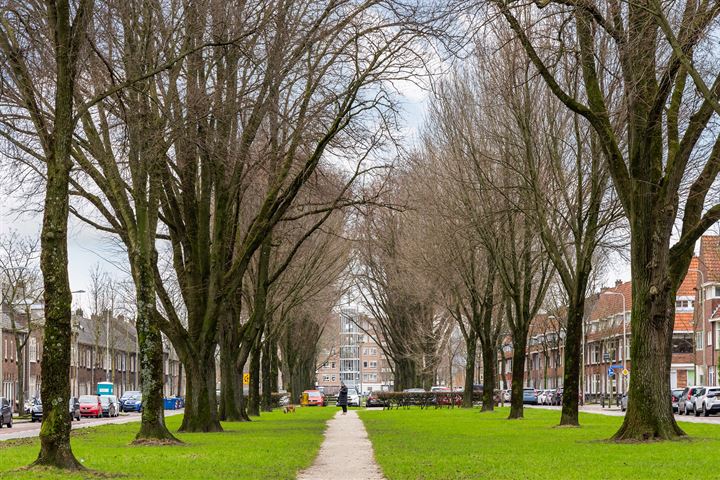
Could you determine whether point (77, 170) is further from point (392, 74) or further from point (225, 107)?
point (392, 74)

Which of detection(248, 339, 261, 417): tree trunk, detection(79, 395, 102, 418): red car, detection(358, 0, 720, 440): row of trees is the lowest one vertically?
detection(79, 395, 102, 418): red car

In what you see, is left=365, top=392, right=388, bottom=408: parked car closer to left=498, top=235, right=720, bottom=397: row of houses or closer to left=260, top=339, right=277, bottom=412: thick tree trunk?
left=498, top=235, right=720, bottom=397: row of houses

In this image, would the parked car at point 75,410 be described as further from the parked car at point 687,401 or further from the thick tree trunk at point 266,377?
the parked car at point 687,401

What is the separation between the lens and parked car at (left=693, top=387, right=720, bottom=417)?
55938 mm

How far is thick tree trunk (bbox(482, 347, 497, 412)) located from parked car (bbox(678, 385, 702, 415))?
1295 centimetres

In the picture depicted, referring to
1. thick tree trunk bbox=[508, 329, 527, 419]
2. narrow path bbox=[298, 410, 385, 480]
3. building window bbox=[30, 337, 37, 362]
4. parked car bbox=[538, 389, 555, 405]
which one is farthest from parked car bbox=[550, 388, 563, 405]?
narrow path bbox=[298, 410, 385, 480]

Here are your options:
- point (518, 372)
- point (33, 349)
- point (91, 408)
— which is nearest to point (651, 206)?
point (518, 372)

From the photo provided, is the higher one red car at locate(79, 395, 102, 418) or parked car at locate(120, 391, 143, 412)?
red car at locate(79, 395, 102, 418)

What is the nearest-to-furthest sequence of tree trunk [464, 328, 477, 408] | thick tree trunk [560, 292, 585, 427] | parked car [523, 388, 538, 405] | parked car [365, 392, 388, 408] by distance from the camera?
thick tree trunk [560, 292, 585, 427], tree trunk [464, 328, 477, 408], parked car [365, 392, 388, 408], parked car [523, 388, 538, 405]

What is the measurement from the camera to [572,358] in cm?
3253

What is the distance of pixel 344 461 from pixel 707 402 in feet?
132

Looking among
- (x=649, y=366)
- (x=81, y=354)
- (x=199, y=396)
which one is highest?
(x=649, y=366)

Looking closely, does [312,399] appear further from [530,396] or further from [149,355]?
[149,355]

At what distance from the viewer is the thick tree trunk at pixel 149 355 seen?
2447cm
